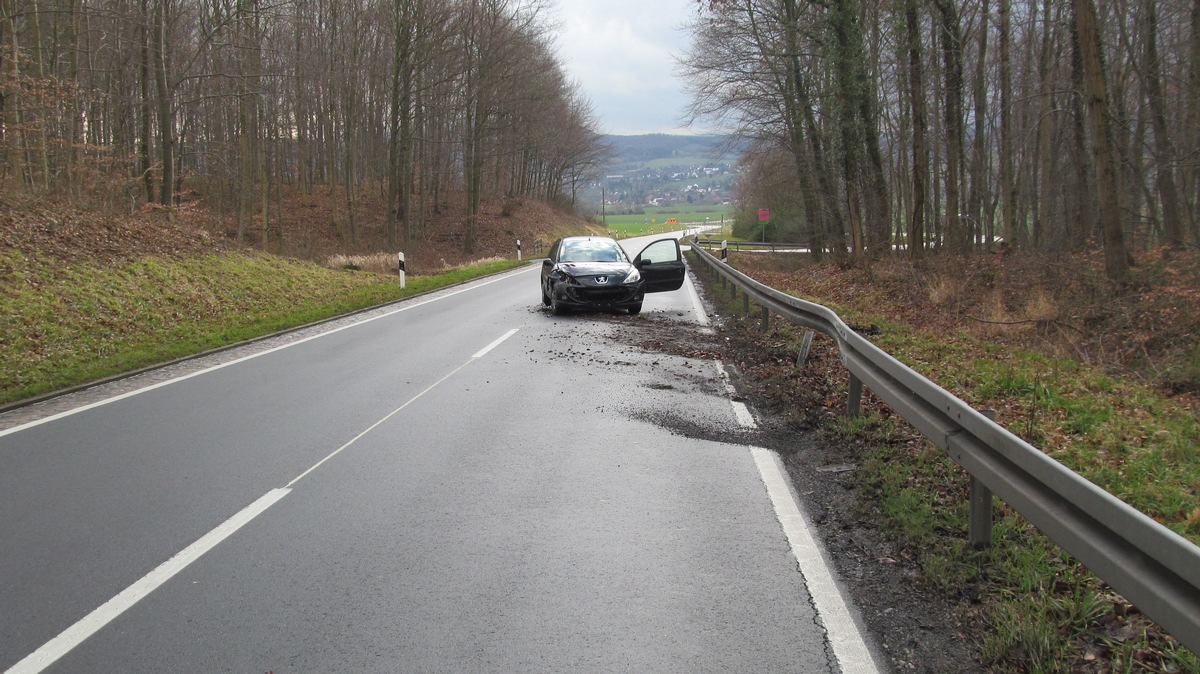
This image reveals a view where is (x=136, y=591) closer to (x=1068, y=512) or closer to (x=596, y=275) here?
(x=1068, y=512)

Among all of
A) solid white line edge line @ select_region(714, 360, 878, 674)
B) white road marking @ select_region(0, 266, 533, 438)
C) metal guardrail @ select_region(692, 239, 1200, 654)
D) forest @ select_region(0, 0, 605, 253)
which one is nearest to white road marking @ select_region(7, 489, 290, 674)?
solid white line edge line @ select_region(714, 360, 878, 674)

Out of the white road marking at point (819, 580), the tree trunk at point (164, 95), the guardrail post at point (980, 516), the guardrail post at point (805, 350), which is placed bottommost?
the white road marking at point (819, 580)

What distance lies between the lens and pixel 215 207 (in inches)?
1708

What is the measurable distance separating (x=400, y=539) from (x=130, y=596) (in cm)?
129

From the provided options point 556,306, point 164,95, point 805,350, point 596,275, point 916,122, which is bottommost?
point 805,350

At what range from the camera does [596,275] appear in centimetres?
1541

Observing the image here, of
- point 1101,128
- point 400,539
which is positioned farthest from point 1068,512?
point 1101,128

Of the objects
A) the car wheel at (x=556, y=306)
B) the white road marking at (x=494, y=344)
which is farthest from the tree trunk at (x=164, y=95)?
the white road marking at (x=494, y=344)

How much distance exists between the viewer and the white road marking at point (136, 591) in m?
3.17

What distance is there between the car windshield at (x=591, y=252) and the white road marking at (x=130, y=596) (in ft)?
38.8

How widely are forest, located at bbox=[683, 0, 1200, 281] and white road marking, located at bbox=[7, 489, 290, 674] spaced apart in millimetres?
13960

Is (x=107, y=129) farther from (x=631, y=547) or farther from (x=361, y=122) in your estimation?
(x=631, y=547)

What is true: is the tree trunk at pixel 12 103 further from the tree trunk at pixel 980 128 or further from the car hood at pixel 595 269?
the tree trunk at pixel 980 128

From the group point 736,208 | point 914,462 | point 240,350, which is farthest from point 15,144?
point 736,208
